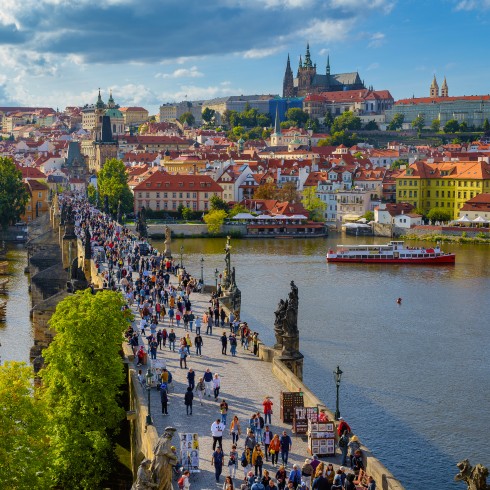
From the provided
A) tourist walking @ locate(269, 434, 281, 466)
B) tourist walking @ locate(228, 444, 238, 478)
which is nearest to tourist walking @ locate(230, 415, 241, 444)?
tourist walking @ locate(269, 434, 281, 466)

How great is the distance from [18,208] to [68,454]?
200ft

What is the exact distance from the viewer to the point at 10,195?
75.1 m

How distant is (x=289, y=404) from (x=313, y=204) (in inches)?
2812

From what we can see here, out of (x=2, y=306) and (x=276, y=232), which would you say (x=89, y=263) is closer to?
(x=2, y=306)

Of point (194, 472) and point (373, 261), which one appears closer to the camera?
point (194, 472)

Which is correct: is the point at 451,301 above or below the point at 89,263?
below

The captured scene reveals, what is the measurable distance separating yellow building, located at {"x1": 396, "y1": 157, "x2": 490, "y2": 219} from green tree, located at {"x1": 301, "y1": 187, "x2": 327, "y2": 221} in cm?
775

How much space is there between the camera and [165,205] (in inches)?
3428

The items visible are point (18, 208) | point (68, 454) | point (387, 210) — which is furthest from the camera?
point (387, 210)

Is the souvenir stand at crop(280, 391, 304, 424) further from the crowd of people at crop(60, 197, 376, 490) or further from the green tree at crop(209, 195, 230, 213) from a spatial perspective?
the green tree at crop(209, 195, 230, 213)

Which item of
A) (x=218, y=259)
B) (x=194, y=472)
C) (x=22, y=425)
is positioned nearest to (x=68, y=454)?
(x=22, y=425)

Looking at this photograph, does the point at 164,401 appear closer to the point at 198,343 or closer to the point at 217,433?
the point at 217,433

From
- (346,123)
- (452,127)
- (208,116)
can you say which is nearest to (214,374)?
(452,127)

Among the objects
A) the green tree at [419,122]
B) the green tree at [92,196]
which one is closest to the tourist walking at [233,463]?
the green tree at [92,196]
